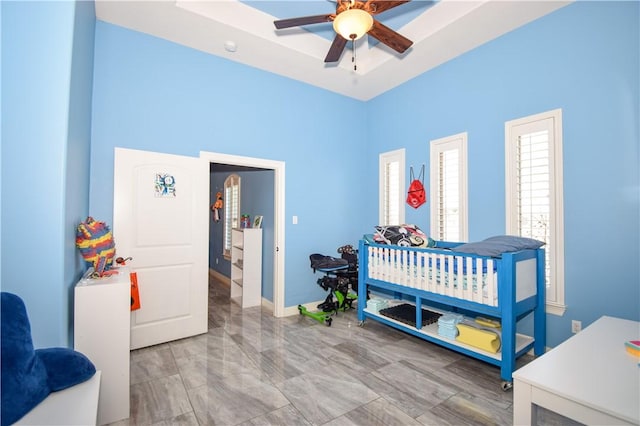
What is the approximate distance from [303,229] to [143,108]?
2.28 meters

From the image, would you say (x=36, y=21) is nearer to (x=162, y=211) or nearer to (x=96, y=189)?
(x=96, y=189)

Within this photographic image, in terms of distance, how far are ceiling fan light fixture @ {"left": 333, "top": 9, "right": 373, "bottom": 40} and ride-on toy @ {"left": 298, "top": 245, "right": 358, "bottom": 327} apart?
8.29 feet

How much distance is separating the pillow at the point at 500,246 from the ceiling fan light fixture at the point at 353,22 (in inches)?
74.3

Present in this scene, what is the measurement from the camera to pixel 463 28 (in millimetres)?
2871

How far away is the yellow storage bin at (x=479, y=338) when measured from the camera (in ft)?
7.56

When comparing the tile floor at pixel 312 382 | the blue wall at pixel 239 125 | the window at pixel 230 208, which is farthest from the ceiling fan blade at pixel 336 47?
the window at pixel 230 208

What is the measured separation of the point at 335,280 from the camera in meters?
3.74

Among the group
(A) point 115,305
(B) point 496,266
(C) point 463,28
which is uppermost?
(C) point 463,28

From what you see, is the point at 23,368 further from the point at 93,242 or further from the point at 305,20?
the point at 305,20

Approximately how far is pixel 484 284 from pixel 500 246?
327 mm

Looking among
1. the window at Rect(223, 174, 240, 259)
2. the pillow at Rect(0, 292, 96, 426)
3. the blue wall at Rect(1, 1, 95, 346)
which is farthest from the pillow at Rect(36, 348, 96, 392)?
the window at Rect(223, 174, 240, 259)

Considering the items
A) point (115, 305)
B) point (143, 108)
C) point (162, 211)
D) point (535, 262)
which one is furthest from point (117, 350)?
point (535, 262)

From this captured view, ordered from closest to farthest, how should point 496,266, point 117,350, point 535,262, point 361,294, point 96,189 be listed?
point 117,350
point 496,266
point 535,262
point 96,189
point 361,294

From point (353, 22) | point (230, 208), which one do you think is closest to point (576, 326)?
point (353, 22)
